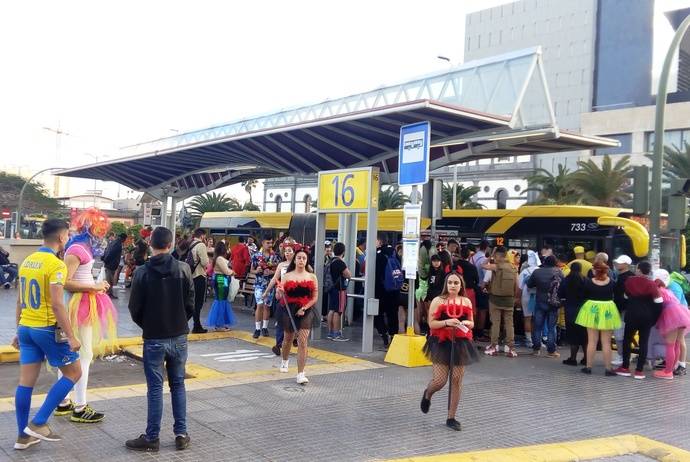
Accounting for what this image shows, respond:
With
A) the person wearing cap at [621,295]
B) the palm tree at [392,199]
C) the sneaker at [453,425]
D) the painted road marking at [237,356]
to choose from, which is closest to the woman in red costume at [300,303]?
the painted road marking at [237,356]

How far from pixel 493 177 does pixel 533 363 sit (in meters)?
50.4

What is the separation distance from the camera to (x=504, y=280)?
10281 millimetres

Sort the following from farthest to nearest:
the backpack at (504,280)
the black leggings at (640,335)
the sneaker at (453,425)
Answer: the backpack at (504,280) → the black leggings at (640,335) → the sneaker at (453,425)

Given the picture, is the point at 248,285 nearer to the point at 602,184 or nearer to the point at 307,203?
the point at 602,184

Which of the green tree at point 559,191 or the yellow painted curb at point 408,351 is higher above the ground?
the green tree at point 559,191

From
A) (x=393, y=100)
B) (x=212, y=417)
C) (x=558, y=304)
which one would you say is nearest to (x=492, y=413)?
(x=212, y=417)

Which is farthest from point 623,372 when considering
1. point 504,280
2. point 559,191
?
point 559,191

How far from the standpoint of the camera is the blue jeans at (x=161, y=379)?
5051mm

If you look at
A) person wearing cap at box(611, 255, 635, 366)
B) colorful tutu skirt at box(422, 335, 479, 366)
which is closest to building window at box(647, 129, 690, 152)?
person wearing cap at box(611, 255, 635, 366)

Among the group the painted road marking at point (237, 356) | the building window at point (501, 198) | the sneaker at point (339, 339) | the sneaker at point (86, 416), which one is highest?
the building window at point (501, 198)

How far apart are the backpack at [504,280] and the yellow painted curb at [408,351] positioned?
194 cm

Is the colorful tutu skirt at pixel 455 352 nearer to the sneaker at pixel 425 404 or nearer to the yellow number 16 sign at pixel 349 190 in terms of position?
the sneaker at pixel 425 404

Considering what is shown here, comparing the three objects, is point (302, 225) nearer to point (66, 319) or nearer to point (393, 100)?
point (393, 100)

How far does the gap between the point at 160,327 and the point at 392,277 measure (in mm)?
5985
